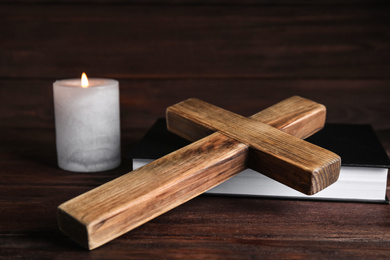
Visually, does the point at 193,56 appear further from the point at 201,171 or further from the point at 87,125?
the point at 201,171

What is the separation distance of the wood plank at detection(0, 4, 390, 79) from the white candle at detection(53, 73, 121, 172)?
0.22 m

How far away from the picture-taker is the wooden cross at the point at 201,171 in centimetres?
42

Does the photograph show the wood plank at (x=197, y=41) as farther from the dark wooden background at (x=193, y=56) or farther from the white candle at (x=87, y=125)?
the white candle at (x=87, y=125)

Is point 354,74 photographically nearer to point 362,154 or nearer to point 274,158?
point 362,154

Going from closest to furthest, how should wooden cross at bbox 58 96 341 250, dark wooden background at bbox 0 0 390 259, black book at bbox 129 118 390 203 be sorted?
wooden cross at bbox 58 96 341 250 < black book at bbox 129 118 390 203 < dark wooden background at bbox 0 0 390 259

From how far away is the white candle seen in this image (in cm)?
62

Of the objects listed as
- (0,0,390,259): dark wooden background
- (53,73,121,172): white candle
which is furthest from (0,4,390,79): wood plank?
A: (53,73,121,172): white candle

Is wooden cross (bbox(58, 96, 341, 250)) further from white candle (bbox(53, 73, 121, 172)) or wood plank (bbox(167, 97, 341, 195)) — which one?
white candle (bbox(53, 73, 121, 172))

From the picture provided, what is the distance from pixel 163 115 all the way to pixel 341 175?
16.9 inches

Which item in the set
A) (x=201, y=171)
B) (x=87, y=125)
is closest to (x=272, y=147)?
(x=201, y=171)

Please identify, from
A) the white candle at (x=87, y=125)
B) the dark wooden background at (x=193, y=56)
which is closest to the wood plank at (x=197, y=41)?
the dark wooden background at (x=193, y=56)

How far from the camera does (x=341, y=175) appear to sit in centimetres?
54

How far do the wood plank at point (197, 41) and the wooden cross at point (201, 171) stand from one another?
10.9 inches

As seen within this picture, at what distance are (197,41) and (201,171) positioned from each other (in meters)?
0.43
